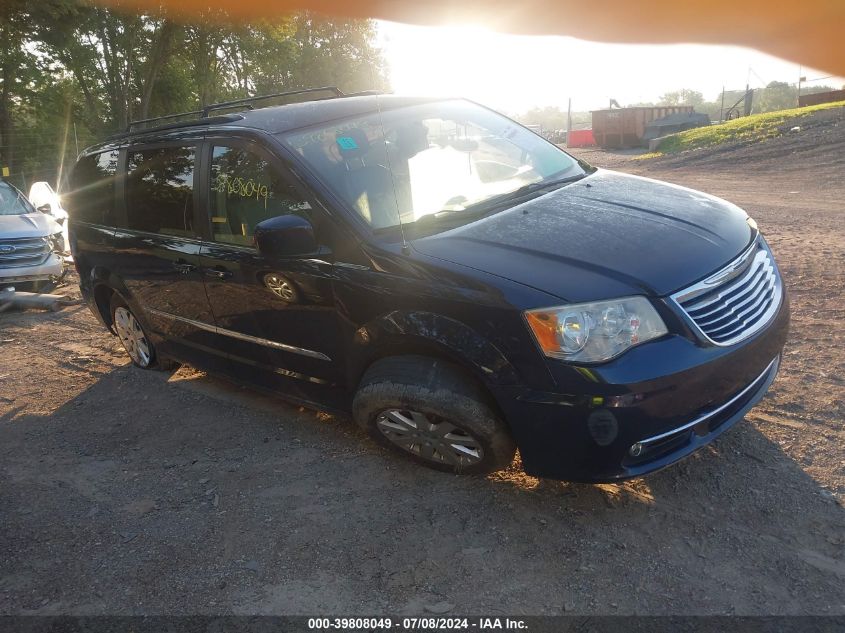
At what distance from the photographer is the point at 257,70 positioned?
42125mm

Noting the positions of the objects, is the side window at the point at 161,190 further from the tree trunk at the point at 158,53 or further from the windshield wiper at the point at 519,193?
the tree trunk at the point at 158,53

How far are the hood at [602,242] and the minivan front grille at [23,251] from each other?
7.82 metres

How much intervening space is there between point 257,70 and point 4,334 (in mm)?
37935

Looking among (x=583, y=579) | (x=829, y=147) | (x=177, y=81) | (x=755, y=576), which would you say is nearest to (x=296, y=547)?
(x=583, y=579)

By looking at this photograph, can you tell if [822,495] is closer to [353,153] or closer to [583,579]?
[583,579]

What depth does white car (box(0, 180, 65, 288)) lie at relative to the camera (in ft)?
30.2

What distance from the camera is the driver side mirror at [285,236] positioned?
344cm

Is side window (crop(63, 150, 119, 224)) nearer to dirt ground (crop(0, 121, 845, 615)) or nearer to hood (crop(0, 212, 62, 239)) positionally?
dirt ground (crop(0, 121, 845, 615))

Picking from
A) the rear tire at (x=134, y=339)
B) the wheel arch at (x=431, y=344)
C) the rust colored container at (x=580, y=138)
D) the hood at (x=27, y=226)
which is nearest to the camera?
the wheel arch at (x=431, y=344)

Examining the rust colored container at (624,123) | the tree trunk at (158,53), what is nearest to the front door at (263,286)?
the tree trunk at (158,53)

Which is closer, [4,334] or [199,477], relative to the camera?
[199,477]

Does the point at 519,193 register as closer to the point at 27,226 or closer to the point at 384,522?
the point at 384,522

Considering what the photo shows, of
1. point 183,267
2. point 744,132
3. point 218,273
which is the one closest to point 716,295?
point 218,273

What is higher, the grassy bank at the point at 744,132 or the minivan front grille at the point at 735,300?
the minivan front grille at the point at 735,300
